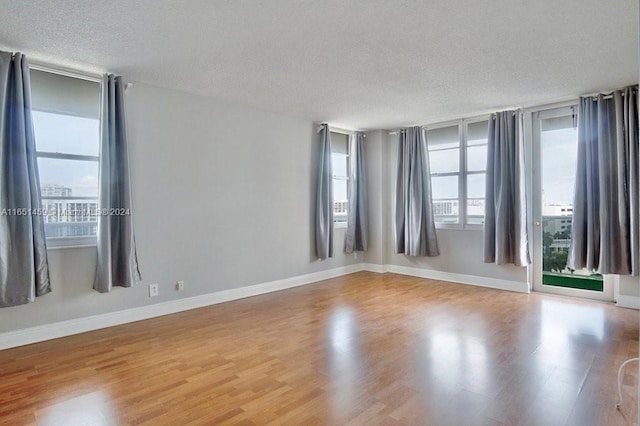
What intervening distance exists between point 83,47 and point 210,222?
7.25 ft

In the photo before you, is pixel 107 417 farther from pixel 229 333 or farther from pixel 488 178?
pixel 488 178

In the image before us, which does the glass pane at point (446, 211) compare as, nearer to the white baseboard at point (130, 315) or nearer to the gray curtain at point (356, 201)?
the gray curtain at point (356, 201)

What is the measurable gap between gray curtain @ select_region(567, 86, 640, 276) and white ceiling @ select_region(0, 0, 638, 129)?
305mm

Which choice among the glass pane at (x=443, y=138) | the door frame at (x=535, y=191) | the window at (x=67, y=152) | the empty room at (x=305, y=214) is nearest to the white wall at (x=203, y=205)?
the empty room at (x=305, y=214)

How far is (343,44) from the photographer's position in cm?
299

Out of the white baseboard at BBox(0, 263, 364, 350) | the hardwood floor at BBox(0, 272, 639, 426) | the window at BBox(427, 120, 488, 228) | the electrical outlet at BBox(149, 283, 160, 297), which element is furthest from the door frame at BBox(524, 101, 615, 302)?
the electrical outlet at BBox(149, 283, 160, 297)

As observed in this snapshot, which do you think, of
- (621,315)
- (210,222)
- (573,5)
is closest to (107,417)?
(210,222)

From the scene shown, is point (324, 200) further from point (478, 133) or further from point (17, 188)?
point (17, 188)

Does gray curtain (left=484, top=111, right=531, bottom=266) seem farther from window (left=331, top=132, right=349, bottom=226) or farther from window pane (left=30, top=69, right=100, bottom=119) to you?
window pane (left=30, top=69, right=100, bottom=119)

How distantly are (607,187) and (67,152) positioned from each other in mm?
5938

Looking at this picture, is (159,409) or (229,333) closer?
(159,409)

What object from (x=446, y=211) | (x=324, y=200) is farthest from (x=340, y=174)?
(x=446, y=211)

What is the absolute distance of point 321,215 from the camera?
576 cm

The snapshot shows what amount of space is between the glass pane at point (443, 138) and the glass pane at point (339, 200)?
1.64 m
